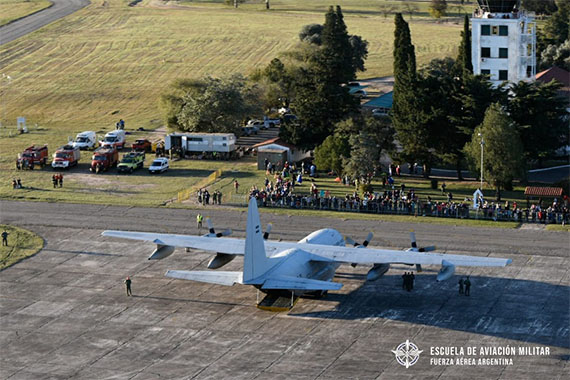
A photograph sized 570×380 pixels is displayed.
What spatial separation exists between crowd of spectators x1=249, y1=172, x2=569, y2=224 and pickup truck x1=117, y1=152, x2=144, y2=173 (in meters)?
18.8

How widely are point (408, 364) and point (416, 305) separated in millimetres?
10466

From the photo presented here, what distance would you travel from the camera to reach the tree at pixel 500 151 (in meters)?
94.2

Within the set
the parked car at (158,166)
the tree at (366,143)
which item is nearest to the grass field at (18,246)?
the parked car at (158,166)

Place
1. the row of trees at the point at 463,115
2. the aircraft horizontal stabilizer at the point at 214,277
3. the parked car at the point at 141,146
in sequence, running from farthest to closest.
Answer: the parked car at the point at 141,146 < the row of trees at the point at 463,115 < the aircraft horizontal stabilizer at the point at 214,277

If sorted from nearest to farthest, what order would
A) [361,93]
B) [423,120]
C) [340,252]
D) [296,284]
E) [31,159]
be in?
[296,284] → [340,252] → [423,120] → [31,159] → [361,93]

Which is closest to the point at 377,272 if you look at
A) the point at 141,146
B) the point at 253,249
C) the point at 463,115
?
the point at 253,249

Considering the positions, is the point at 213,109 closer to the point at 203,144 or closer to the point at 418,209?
the point at 203,144

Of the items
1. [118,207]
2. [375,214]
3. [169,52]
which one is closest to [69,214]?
[118,207]

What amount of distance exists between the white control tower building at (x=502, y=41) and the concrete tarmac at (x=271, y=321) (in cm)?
4178

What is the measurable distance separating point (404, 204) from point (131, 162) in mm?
36647

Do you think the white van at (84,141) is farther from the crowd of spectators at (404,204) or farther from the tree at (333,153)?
the tree at (333,153)

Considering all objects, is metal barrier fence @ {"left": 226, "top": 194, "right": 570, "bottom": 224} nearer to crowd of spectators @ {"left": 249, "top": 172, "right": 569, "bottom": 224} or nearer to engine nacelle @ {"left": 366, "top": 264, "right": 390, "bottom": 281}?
crowd of spectators @ {"left": 249, "top": 172, "right": 569, "bottom": 224}

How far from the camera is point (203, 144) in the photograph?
117 metres

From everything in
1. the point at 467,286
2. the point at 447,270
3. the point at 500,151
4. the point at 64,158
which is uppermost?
the point at 500,151
